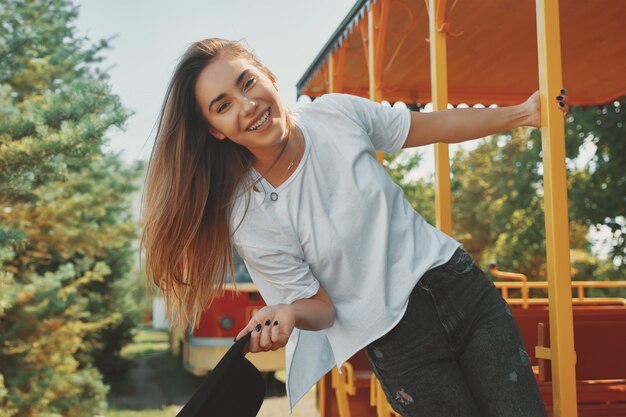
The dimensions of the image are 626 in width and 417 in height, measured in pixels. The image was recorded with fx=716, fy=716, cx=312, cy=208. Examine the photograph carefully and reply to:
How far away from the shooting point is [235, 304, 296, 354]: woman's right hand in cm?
185

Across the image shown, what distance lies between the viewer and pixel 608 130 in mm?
12398

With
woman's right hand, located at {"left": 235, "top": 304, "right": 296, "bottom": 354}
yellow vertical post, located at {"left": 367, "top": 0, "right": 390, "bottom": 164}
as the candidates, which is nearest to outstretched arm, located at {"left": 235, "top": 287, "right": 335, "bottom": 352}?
woman's right hand, located at {"left": 235, "top": 304, "right": 296, "bottom": 354}

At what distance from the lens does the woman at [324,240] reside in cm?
193

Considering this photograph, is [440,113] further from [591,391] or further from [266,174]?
[591,391]

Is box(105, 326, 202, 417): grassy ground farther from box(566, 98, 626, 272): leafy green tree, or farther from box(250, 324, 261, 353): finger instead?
box(250, 324, 261, 353): finger

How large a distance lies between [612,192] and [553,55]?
11.1 meters

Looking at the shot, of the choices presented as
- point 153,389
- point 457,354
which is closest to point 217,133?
point 457,354

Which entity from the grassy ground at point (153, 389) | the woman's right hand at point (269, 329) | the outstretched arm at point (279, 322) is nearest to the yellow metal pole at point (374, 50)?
the outstretched arm at point (279, 322)

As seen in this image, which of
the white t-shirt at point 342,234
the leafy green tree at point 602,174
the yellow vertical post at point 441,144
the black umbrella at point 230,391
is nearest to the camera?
the black umbrella at point 230,391

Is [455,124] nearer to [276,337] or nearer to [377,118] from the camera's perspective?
[377,118]

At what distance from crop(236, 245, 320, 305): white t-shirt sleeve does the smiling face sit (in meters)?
0.29

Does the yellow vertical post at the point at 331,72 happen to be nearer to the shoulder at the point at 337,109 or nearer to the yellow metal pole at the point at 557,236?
the yellow metal pole at the point at 557,236

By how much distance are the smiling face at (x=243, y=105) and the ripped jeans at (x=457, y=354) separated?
59 centimetres

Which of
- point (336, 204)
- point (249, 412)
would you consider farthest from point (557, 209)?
point (249, 412)
